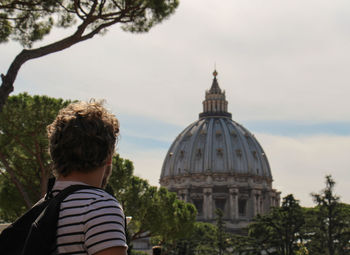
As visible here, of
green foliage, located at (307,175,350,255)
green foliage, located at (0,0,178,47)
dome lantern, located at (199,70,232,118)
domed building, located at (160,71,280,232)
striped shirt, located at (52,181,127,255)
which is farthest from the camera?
dome lantern, located at (199,70,232,118)

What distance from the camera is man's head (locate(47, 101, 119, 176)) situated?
2.38m

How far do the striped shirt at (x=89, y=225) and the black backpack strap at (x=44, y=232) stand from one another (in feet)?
0.07

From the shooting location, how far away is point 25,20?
45.0 feet

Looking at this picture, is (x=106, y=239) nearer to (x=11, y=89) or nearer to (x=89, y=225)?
(x=89, y=225)

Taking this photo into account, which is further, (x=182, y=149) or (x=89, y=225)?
(x=182, y=149)

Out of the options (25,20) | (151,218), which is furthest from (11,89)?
(151,218)

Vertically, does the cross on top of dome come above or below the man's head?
above

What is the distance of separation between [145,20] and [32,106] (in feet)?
29.9

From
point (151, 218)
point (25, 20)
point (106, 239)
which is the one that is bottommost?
point (106, 239)

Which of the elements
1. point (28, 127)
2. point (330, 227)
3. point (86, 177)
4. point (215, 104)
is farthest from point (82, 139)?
point (215, 104)

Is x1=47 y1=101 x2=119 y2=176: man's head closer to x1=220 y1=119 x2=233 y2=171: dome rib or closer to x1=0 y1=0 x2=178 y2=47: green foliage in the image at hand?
x1=0 y1=0 x2=178 y2=47: green foliage

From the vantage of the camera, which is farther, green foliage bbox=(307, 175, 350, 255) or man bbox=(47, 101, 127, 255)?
green foliage bbox=(307, 175, 350, 255)

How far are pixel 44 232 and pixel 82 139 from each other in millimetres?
451

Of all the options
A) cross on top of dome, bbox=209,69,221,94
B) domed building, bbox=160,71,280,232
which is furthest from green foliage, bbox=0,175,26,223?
cross on top of dome, bbox=209,69,221,94
